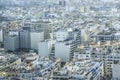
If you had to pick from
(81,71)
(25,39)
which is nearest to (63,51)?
(25,39)

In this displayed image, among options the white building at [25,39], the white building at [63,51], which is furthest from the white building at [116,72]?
the white building at [25,39]

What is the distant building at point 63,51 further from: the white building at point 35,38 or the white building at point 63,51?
the white building at point 35,38

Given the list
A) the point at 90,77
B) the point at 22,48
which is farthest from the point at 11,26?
the point at 90,77

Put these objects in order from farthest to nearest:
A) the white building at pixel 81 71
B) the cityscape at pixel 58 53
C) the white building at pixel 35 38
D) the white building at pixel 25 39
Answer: the white building at pixel 25 39, the white building at pixel 35 38, the cityscape at pixel 58 53, the white building at pixel 81 71

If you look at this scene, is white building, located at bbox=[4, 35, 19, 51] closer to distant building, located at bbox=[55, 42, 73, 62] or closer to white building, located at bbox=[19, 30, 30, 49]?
white building, located at bbox=[19, 30, 30, 49]

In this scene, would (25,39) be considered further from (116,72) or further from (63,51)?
(116,72)

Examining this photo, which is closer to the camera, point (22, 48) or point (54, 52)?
point (54, 52)

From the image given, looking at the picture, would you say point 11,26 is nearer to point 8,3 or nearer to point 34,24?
point 34,24

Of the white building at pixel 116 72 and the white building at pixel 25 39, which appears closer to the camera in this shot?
the white building at pixel 116 72
